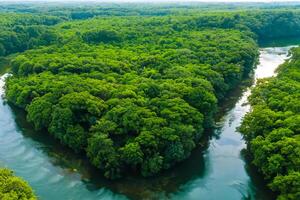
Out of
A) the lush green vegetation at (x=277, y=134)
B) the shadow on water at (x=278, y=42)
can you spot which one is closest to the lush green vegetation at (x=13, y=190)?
the lush green vegetation at (x=277, y=134)

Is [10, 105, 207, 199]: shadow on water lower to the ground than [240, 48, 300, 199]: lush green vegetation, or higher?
lower

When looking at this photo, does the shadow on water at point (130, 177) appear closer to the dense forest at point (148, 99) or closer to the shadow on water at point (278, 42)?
the dense forest at point (148, 99)

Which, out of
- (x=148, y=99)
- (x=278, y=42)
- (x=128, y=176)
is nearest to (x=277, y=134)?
(x=128, y=176)

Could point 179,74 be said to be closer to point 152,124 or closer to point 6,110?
point 152,124

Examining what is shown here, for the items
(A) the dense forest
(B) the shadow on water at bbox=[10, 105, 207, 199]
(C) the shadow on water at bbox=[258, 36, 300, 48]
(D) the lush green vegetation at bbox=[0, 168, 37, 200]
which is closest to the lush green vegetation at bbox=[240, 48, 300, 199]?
(A) the dense forest

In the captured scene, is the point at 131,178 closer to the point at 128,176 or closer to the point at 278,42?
the point at 128,176

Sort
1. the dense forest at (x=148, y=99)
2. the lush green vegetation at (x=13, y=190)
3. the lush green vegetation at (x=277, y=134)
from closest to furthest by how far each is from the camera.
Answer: the lush green vegetation at (x=13, y=190), the lush green vegetation at (x=277, y=134), the dense forest at (x=148, y=99)

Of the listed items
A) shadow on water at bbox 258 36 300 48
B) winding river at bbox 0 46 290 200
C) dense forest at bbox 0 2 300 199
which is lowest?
shadow on water at bbox 258 36 300 48

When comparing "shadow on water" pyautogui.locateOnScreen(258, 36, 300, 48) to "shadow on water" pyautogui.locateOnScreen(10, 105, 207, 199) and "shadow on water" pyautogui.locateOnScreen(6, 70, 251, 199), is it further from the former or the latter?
"shadow on water" pyautogui.locateOnScreen(10, 105, 207, 199)
